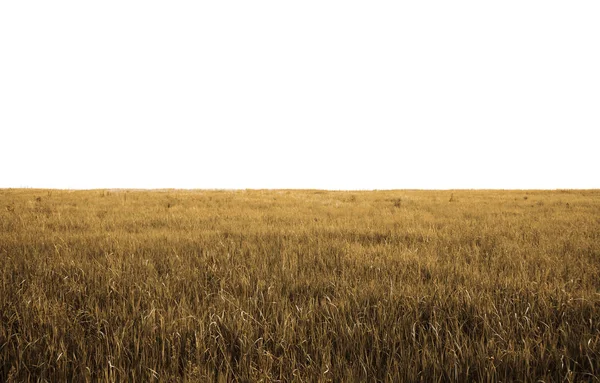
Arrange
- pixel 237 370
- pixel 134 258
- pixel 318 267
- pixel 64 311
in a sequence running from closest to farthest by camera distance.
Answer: pixel 237 370 → pixel 64 311 → pixel 318 267 → pixel 134 258

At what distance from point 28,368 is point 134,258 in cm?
255

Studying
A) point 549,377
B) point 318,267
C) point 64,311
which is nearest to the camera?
point 549,377

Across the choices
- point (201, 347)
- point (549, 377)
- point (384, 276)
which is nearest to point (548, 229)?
point (384, 276)

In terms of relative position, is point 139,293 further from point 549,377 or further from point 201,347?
point 549,377

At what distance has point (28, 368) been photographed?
198 cm

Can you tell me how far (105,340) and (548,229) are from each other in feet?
31.1

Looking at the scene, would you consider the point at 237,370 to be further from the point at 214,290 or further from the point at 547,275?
the point at 547,275

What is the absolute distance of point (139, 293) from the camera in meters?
3.07

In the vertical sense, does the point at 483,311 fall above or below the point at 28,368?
above

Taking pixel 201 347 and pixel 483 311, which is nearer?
pixel 201 347

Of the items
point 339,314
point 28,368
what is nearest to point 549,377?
point 339,314

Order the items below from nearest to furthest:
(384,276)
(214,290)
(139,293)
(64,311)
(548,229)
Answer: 1. (64,311)
2. (139,293)
3. (214,290)
4. (384,276)
5. (548,229)

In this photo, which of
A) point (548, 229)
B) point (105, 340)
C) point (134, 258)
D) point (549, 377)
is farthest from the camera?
point (548, 229)

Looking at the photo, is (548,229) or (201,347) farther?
(548,229)
